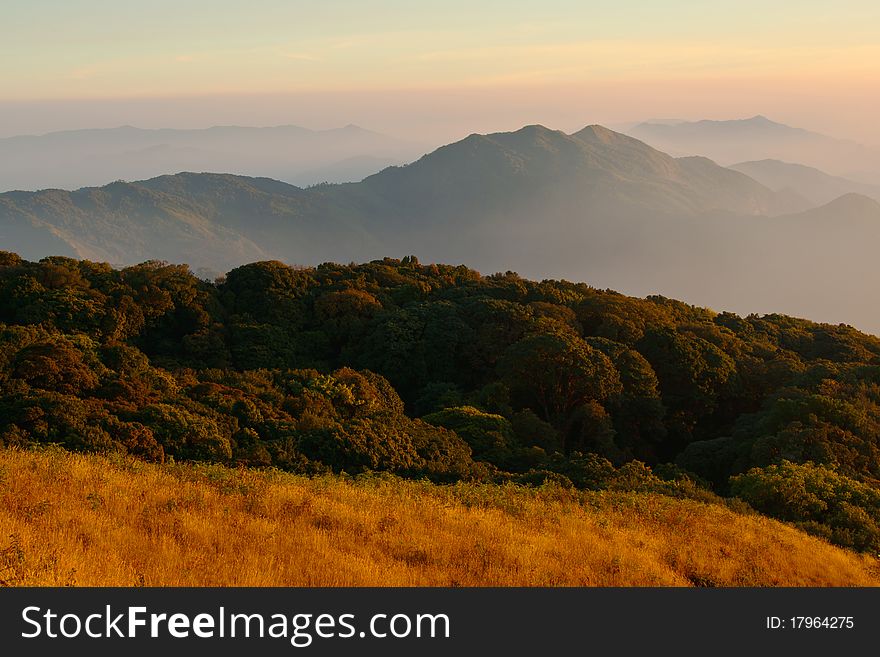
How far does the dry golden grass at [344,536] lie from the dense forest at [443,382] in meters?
4.44

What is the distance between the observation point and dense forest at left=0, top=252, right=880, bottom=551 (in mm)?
22828

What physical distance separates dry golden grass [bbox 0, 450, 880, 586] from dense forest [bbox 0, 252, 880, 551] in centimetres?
444

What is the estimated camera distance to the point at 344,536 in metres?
12.9

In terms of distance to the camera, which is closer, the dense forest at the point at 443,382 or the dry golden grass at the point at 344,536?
the dry golden grass at the point at 344,536

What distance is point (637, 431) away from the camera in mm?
39031

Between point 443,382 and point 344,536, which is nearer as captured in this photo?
point 344,536

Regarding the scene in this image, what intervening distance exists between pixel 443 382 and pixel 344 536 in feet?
100.0

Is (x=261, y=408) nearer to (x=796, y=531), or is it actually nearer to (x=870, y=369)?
(x=796, y=531)

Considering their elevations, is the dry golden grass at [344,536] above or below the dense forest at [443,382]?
above

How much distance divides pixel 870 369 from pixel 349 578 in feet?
115

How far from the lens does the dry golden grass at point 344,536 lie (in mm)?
10591

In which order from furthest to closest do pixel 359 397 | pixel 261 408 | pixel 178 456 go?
pixel 359 397, pixel 261 408, pixel 178 456

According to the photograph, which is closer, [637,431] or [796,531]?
[796,531]
